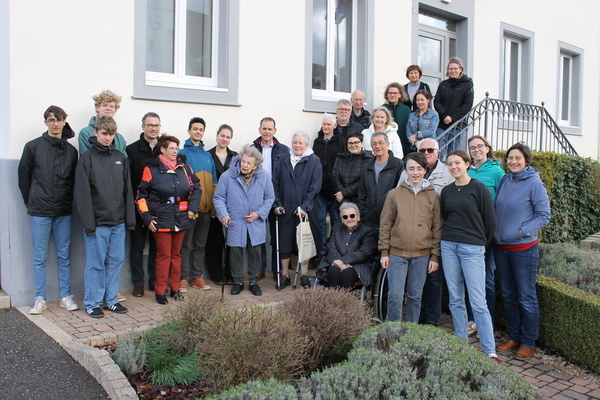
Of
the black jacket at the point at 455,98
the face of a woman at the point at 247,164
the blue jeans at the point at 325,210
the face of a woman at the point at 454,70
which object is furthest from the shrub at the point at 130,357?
the face of a woman at the point at 454,70

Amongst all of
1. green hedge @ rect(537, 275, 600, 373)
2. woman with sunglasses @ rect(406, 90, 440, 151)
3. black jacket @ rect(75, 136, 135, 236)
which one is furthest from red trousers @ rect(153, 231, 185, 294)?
green hedge @ rect(537, 275, 600, 373)

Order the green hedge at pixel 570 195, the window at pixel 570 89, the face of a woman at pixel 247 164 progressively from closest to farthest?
the face of a woman at pixel 247 164 < the green hedge at pixel 570 195 < the window at pixel 570 89

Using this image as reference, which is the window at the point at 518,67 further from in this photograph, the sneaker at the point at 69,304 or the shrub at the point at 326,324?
the sneaker at the point at 69,304

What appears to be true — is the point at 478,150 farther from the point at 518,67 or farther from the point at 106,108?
the point at 518,67

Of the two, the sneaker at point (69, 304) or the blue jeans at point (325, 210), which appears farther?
the blue jeans at point (325, 210)

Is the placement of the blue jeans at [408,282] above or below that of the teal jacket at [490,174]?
below

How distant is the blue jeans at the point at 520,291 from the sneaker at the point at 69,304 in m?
4.30

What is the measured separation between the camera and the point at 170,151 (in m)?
5.85

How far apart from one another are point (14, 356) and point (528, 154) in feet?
15.9

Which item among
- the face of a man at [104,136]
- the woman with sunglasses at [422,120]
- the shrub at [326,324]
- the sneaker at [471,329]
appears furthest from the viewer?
the woman with sunglasses at [422,120]

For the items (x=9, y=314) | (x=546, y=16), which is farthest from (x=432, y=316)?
(x=546, y=16)

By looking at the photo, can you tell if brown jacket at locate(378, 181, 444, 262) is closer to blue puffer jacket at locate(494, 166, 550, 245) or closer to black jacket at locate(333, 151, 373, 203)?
blue puffer jacket at locate(494, 166, 550, 245)

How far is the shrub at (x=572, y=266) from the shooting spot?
19.3 feet

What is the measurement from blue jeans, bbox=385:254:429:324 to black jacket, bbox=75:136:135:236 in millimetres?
2729
